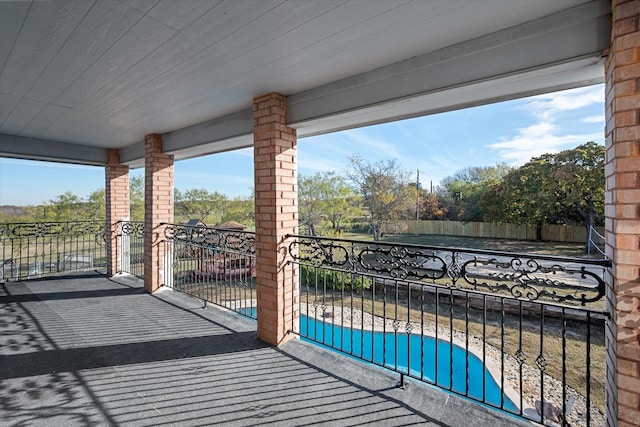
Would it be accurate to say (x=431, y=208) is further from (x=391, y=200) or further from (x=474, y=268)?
(x=474, y=268)

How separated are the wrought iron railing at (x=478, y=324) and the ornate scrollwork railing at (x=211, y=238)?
0.74 m

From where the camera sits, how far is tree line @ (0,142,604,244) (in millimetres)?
14453

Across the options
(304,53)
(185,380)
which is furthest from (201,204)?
(304,53)

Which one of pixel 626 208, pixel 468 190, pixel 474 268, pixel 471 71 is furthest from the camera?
pixel 468 190

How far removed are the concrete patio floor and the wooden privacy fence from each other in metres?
17.4

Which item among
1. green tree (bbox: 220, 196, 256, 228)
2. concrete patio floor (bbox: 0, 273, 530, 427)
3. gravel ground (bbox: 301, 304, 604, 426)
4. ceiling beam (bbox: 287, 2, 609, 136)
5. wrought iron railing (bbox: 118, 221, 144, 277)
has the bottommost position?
gravel ground (bbox: 301, 304, 604, 426)

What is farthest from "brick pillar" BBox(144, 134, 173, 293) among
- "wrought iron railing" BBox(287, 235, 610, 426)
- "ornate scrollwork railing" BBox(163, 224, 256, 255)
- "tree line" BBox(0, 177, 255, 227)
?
"tree line" BBox(0, 177, 255, 227)

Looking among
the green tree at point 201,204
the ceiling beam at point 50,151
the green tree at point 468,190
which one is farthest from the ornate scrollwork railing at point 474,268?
the green tree at point 468,190

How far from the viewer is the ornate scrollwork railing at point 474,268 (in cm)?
156

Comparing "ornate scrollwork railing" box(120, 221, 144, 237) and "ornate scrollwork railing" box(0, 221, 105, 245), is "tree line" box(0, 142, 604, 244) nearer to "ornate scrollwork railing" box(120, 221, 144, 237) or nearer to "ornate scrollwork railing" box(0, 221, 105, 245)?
"ornate scrollwork railing" box(0, 221, 105, 245)

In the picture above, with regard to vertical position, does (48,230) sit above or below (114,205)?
below

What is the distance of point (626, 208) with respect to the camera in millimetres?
1292

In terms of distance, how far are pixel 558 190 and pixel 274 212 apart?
1822cm

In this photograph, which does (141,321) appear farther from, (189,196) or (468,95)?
(189,196)
